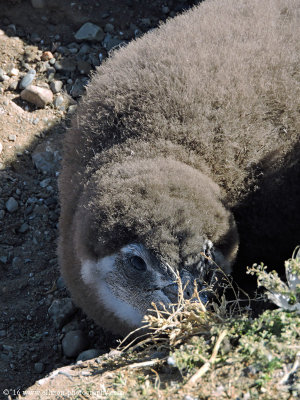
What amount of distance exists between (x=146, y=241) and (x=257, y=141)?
0.95m

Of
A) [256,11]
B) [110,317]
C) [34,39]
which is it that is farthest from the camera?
[34,39]

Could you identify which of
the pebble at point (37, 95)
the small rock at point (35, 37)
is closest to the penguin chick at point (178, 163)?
the pebble at point (37, 95)

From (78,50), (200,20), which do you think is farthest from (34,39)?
(200,20)

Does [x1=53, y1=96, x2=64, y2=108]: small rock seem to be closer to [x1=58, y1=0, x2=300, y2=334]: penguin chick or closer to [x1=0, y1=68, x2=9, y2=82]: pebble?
[x1=0, y1=68, x2=9, y2=82]: pebble

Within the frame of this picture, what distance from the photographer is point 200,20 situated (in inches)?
160

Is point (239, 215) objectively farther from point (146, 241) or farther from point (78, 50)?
point (78, 50)

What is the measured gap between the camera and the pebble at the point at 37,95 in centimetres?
549

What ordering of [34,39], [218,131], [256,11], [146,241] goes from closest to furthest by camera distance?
[146,241]
[218,131]
[256,11]
[34,39]

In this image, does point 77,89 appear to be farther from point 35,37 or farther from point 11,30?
point 11,30

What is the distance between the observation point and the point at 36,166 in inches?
205

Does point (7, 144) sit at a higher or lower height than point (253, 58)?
lower

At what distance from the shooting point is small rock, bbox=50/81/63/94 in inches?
221

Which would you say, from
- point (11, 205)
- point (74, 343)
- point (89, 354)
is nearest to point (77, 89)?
point (11, 205)

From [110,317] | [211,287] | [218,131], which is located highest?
[218,131]
